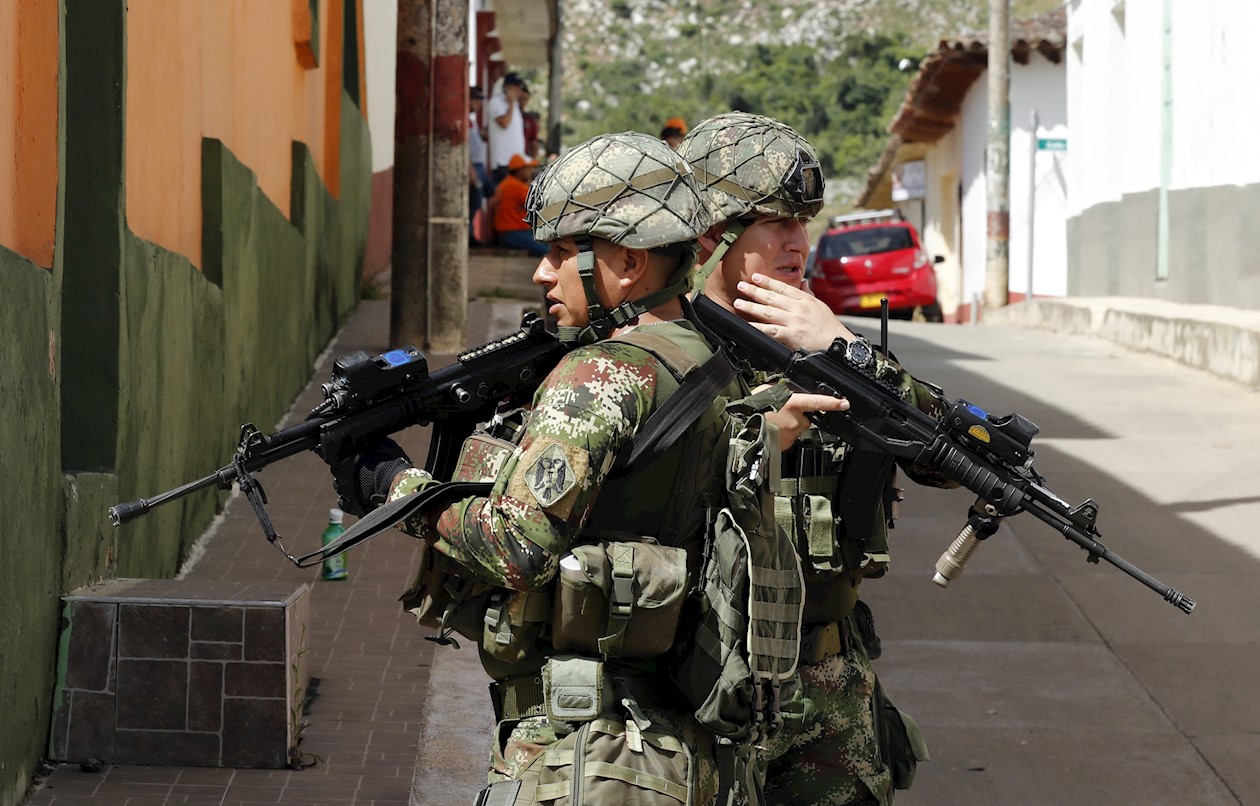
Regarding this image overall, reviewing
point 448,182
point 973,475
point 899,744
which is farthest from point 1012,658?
point 448,182

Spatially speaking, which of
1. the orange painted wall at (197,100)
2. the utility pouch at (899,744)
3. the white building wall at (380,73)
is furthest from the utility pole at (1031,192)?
the utility pouch at (899,744)

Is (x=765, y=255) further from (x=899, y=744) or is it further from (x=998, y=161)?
(x=998, y=161)

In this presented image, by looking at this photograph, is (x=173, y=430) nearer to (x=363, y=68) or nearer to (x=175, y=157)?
(x=175, y=157)

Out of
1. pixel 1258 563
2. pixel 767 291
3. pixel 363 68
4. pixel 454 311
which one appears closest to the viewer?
pixel 767 291

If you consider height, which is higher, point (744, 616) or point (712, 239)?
point (712, 239)

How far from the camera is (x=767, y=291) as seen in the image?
343 centimetres

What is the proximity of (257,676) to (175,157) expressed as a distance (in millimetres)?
2591

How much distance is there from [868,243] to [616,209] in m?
23.4

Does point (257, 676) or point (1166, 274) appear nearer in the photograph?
point (257, 676)

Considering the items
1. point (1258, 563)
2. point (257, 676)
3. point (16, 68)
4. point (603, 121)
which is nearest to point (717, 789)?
point (257, 676)

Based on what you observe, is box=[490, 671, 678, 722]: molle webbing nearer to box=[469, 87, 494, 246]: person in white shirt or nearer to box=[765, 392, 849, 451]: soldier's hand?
box=[765, 392, 849, 451]: soldier's hand

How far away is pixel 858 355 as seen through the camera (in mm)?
3275

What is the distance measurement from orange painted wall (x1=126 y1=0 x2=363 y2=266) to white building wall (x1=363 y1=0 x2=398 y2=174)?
6.01 meters

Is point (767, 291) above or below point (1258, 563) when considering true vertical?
above
